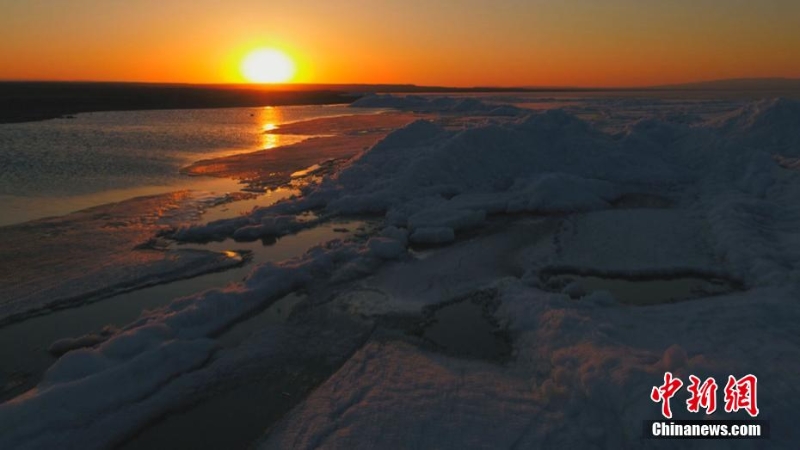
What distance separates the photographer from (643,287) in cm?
736

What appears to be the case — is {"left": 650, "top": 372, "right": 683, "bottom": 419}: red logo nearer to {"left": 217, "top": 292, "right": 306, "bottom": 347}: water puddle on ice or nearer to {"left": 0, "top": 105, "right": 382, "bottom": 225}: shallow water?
{"left": 217, "top": 292, "right": 306, "bottom": 347}: water puddle on ice

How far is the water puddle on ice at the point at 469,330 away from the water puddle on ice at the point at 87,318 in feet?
11.0

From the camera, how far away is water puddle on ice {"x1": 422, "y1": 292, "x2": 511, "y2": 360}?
18.4ft

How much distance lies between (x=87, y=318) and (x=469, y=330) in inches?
199

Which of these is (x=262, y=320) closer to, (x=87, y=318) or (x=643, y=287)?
(x=87, y=318)

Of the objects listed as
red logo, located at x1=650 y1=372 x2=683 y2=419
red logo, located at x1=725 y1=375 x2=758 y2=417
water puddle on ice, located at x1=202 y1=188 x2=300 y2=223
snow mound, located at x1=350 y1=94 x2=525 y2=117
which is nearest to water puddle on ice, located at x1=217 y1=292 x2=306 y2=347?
red logo, located at x1=650 y1=372 x2=683 y2=419

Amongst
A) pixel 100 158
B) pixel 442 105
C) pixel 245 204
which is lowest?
pixel 245 204

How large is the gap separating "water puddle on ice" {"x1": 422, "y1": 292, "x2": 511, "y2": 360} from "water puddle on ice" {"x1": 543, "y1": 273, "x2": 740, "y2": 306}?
1272 mm

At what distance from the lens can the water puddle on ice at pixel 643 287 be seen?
694 centimetres

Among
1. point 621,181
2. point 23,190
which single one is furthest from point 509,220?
point 23,190

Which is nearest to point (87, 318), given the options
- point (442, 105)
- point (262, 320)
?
point (262, 320)

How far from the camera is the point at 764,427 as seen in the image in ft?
12.6

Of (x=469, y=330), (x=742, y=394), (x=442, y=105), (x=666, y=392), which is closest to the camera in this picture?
(x=742, y=394)

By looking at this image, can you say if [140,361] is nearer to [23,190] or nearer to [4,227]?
[4,227]
